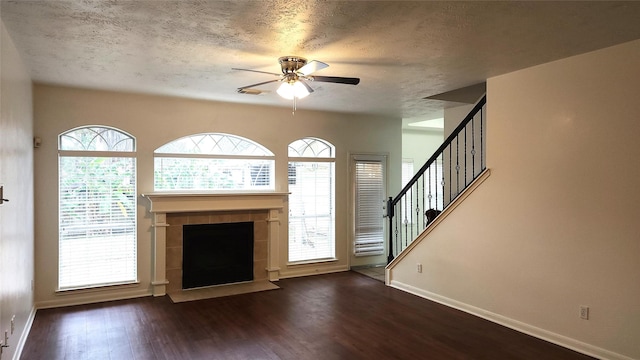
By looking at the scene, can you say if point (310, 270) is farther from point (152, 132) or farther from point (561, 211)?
point (561, 211)

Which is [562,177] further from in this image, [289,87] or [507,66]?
[289,87]

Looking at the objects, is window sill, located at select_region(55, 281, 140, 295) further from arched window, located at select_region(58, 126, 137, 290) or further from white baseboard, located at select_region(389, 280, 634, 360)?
white baseboard, located at select_region(389, 280, 634, 360)

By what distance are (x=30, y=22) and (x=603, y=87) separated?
14.7 feet

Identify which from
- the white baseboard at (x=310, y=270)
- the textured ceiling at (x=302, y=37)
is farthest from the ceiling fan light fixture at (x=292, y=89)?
the white baseboard at (x=310, y=270)

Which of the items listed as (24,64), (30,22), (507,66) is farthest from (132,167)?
(507,66)

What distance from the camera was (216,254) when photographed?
236 inches

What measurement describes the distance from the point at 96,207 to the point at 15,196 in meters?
1.87

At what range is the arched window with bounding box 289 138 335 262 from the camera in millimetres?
6652

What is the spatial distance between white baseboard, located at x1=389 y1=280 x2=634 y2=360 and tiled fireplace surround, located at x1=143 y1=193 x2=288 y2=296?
2177 millimetres

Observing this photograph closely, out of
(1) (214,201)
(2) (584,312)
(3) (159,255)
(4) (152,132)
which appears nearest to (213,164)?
(1) (214,201)

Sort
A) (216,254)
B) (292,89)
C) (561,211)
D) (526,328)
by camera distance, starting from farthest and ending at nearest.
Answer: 1. (216,254)
2. (526,328)
3. (561,211)
4. (292,89)

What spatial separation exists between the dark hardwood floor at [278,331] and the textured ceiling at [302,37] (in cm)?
260

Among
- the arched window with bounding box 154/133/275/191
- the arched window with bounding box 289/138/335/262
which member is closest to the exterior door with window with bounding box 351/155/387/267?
the arched window with bounding box 289/138/335/262

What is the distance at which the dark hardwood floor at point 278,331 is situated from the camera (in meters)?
3.69
